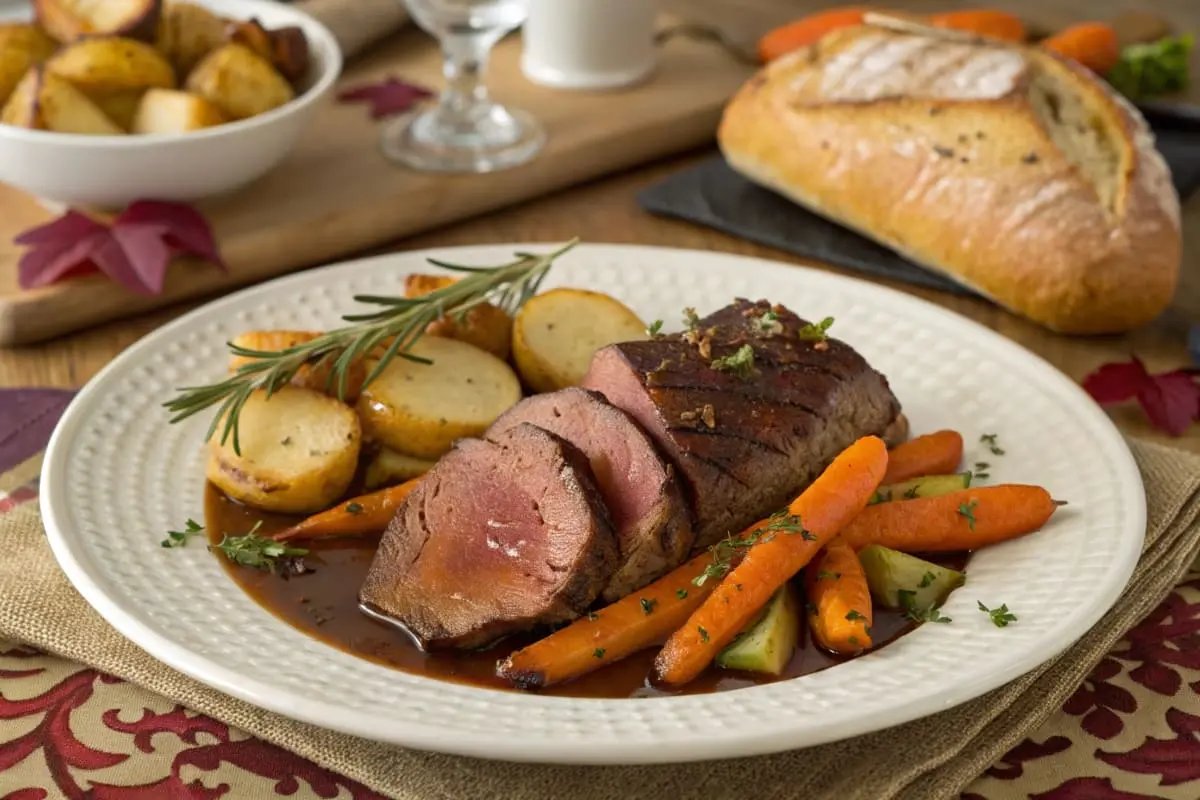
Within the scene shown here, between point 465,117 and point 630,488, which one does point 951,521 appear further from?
point 465,117

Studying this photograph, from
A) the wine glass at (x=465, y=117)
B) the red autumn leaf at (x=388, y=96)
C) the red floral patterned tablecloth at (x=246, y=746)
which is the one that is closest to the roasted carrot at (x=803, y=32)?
the wine glass at (x=465, y=117)

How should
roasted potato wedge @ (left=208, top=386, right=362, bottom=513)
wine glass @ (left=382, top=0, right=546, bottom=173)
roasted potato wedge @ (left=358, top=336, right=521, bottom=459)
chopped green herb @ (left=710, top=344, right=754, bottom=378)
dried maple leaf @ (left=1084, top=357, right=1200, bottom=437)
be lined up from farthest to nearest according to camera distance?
1. wine glass @ (left=382, top=0, right=546, bottom=173)
2. dried maple leaf @ (left=1084, top=357, right=1200, bottom=437)
3. roasted potato wedge @ (left=358, top=336, right=521, bottom=459)
4. roasted potato wedge @ (left=208, top=386, right=362, bottom=513)
5. chopped green herb @ (left=710, top=344, right=754, bottom=378)

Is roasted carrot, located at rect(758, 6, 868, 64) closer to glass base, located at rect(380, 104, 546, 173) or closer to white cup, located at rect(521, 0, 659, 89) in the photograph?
white cup, located at rect(521, 0, 659, 89)

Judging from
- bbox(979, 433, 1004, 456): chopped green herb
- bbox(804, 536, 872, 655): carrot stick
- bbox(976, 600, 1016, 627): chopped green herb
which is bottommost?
bbox(979, 433, 1004, 456): chopped green herb

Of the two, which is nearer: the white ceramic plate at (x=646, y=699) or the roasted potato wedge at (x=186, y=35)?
the white ceramic plate at (x=646, y=699)

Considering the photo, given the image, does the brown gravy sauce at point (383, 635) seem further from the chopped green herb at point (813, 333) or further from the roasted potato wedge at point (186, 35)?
the roasted potato wedge at point (186, 35)

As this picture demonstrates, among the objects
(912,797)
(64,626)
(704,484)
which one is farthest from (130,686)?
(912,797)

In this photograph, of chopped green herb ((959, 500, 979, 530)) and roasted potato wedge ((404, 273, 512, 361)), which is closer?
chopped green herb ((959, 500, 979, 530))

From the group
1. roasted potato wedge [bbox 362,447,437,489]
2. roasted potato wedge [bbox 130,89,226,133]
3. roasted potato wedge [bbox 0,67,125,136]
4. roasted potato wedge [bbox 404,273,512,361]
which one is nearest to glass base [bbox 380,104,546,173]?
roasted potato wedge [bbox 130,89,226,133]
